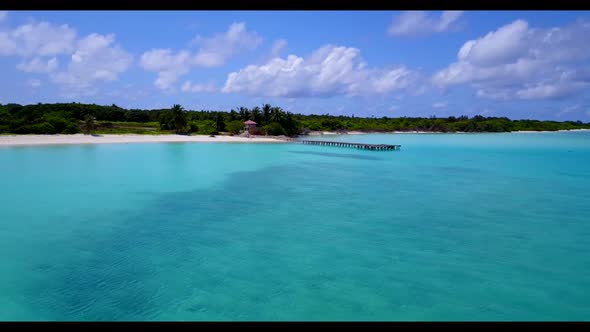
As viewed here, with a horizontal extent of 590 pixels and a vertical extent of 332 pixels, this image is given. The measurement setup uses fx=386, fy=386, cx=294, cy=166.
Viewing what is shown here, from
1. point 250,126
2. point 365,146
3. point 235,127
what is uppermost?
point 250,126

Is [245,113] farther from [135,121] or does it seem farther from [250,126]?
[135,121]

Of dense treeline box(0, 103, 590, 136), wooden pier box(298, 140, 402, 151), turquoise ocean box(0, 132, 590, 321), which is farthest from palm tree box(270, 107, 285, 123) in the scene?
turquoise ocean box(0, 132, 590, 321)

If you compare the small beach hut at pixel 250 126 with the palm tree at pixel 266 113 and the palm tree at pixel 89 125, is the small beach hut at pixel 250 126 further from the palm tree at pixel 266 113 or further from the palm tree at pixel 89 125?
the palm tree at pixel 89 125

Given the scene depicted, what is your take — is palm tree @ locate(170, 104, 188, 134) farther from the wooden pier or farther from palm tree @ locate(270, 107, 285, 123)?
the wooden pier

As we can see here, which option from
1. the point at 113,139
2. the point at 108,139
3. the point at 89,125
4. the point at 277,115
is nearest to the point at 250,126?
the point at 277,115
